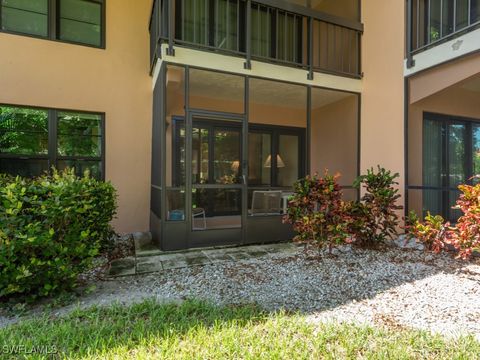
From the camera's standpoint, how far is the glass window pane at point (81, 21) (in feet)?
17.5

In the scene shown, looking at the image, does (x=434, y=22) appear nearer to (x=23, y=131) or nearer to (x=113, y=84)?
(x=113, y=84)

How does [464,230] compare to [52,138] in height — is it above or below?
below

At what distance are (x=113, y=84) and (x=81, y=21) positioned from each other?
1.30 meters

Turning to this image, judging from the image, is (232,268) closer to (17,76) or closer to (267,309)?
(267,309)

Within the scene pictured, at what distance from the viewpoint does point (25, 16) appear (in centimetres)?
507

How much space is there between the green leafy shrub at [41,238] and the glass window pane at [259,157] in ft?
15.4

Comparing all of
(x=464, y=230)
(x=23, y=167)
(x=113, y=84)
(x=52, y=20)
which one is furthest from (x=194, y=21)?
(x=464, y=230)

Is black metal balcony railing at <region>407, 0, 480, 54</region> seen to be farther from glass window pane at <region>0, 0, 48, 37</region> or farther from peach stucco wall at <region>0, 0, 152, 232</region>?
glass window pane at <region>0, 0, 48, 37</region>

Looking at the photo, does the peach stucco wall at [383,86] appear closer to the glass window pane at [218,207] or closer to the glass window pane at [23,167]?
the glass window pane at [218,207]

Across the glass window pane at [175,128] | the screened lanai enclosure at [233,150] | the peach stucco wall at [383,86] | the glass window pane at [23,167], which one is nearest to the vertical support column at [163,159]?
the screened lanai enclosure at [233,150]

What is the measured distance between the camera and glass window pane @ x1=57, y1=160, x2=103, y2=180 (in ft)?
17.6

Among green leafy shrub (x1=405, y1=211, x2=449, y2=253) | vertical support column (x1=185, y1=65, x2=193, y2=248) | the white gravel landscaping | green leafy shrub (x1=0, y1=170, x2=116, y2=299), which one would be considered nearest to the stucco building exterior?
vertical support column (x1=185, y1=65, x2=193, y2=248)

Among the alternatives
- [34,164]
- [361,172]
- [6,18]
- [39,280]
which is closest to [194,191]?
[39,280]

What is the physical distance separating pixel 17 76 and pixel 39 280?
4.14 meters
